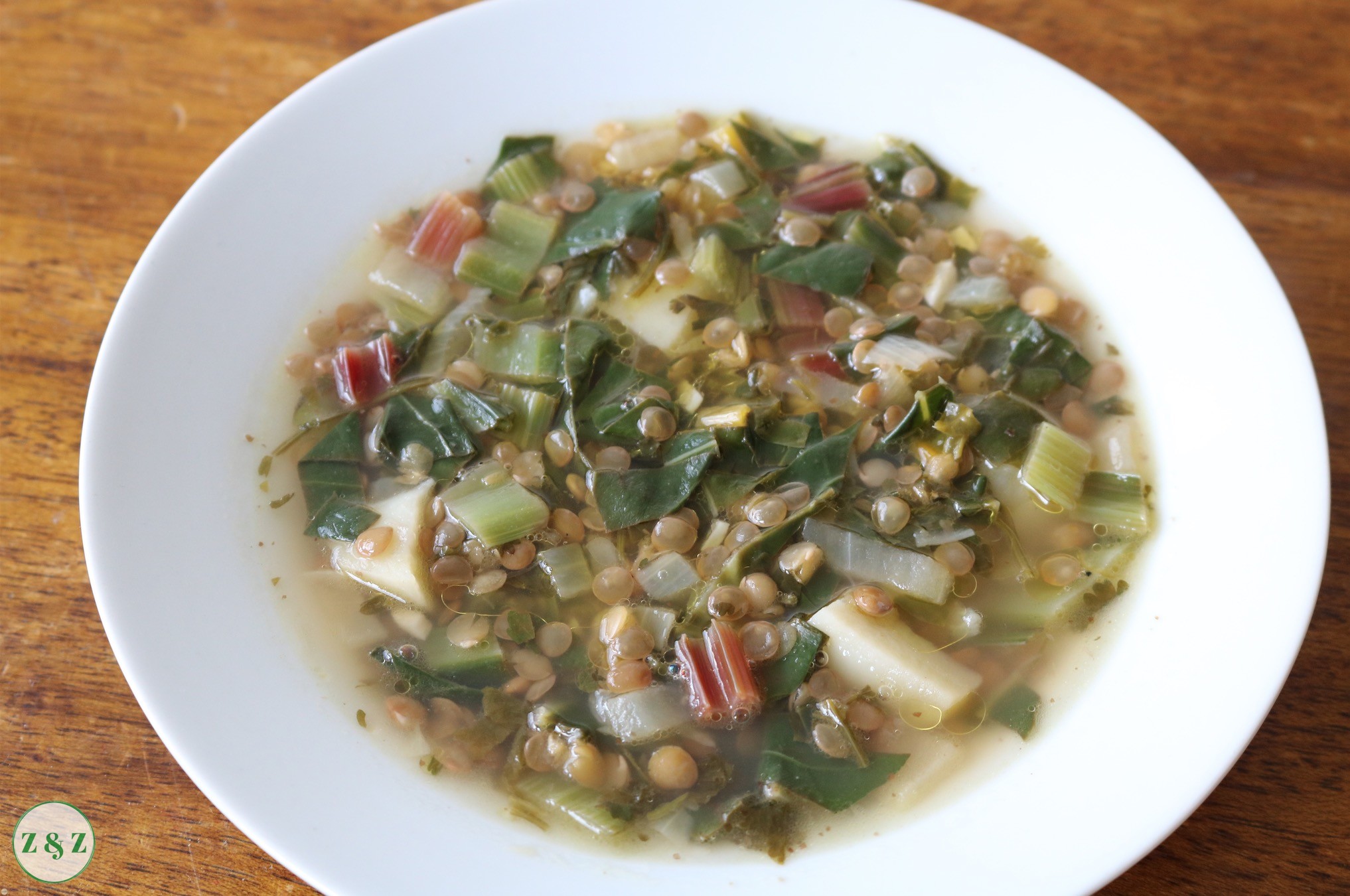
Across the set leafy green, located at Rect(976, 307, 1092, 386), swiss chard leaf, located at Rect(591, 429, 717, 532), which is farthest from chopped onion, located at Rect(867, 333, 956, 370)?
swiss chard leaf, located at Rect(591, 429, 717, 532)

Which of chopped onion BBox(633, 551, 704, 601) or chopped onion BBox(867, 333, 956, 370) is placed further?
chopped onion BBox(867, 333, 956, 370)

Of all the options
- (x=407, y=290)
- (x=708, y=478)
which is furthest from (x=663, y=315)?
(x=407, y=290)

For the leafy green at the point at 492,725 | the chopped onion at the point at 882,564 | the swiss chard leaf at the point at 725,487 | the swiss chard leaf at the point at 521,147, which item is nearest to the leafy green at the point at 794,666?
the chopped onion at the point at 882,564

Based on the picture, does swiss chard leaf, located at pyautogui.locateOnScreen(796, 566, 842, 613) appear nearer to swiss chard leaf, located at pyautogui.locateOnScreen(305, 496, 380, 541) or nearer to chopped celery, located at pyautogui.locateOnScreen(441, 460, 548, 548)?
chopped celery, located at pyautogui.locateOnScreen(441, 460, 548, 548)

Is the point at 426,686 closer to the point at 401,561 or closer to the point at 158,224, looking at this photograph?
the point at 401,561

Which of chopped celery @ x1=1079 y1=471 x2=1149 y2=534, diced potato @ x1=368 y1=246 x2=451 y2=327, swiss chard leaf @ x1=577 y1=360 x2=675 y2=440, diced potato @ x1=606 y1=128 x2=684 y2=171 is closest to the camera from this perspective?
chopped celery @ x1=1079 y1=471 x2=1149 y2=534

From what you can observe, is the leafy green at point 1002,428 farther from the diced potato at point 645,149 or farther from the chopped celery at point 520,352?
the diced potato at point 645,149

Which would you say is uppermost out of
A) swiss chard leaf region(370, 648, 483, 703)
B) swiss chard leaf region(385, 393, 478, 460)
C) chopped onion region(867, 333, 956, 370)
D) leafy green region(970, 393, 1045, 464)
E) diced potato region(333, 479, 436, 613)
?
chopped onion region(867, 333, 956, 370)
